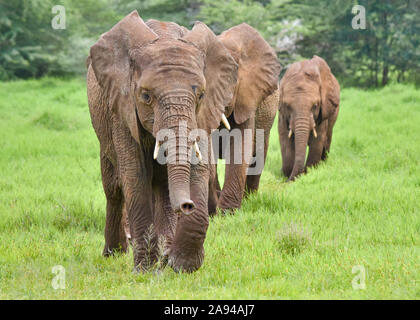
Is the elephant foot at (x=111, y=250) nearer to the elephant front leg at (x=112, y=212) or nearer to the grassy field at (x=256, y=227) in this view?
the elephant front leg at (x=112, y=212)

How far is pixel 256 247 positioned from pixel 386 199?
2.41 m

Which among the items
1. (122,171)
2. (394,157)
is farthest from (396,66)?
(122,171)

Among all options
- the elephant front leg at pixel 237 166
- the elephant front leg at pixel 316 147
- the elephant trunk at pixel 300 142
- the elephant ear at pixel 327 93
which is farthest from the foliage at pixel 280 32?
the elephant front leg at pixel 237 166

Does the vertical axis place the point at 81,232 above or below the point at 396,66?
above

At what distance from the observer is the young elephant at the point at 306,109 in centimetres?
1158

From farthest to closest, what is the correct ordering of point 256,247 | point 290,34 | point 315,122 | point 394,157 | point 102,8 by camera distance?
1. point 102,8
2. point 290,34
3. point 315,122
4. point 394,157
5. point 256,247

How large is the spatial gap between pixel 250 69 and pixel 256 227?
188cm

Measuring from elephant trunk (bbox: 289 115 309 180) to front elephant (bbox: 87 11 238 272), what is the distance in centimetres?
529

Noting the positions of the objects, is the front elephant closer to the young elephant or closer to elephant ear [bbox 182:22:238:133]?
elephant ear [bbox 182:22:238:133]

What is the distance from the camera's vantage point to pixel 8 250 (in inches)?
258

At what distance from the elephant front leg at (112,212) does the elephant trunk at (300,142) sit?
4.77 metres

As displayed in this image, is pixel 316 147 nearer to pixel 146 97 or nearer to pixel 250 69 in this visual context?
pixel 250 69
